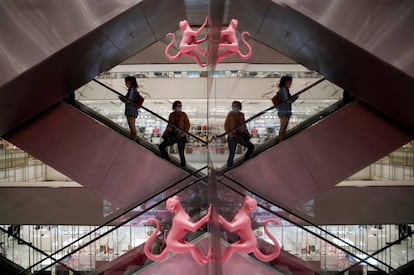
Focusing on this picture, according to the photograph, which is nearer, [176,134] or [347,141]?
[347,141]

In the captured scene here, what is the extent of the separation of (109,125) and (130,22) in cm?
171

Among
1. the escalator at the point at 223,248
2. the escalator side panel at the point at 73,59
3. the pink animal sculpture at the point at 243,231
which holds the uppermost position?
the escalator side panel at the point at 73,59

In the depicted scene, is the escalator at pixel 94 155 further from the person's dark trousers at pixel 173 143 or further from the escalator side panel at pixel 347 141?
the escalator side panel at pixel 347 141

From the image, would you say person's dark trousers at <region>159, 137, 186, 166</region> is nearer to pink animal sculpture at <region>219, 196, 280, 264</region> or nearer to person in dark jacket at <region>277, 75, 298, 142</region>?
person in dark jacket at <region>277, 75, 298, 142</region>

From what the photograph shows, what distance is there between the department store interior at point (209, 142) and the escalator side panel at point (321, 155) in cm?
2

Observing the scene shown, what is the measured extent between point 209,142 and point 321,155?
193cm

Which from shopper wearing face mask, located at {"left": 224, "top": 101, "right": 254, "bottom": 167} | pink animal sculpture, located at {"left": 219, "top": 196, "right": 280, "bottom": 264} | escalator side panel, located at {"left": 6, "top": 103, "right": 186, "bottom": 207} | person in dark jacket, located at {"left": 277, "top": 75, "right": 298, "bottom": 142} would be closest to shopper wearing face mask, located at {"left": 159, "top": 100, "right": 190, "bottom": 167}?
escalator side panel, located at {"left": 6, "top": 103, "right": 186, "bottom": 207}

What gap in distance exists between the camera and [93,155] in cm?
605

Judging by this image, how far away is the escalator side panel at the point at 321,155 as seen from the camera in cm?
562

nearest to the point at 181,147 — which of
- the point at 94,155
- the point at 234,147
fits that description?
the point at 234,147

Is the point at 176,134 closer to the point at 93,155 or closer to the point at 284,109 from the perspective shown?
the point at 93,155

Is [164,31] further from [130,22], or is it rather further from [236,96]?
[236,96]

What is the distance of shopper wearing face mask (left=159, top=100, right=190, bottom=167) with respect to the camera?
6.09m

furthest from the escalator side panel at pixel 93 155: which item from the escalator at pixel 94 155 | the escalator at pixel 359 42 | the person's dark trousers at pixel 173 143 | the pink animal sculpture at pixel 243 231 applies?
the pink animal sculpture at pixel 243 231
